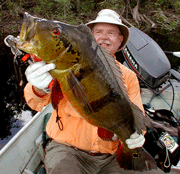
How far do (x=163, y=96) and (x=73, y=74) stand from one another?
123 inches

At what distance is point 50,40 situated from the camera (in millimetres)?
1390

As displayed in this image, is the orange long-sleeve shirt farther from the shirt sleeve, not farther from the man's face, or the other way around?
the man's face

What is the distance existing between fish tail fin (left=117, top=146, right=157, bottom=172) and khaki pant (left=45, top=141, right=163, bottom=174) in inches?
10.6

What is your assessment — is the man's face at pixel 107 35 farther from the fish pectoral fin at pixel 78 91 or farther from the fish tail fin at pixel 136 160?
the fish tail fin at pixel 136 160

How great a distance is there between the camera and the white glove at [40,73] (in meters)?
1.48

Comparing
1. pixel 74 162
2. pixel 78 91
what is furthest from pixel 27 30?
pixel 74 162

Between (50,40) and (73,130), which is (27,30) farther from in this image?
Result: (73,130)

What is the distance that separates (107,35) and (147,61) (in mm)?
1882

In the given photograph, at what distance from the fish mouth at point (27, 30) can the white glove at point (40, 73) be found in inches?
9.2

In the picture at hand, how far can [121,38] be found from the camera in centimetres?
266

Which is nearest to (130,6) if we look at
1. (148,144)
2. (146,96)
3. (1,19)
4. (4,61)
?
(1,19)

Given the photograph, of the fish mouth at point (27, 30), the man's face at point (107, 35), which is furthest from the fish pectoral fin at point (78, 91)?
the man's face at point (107, 35)

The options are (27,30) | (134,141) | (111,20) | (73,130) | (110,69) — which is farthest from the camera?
(111,20)

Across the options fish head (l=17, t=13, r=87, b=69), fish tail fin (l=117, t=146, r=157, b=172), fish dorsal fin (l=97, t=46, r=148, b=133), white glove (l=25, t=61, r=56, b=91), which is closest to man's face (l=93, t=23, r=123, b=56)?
fish dorsal fin (l=97, t=46, r=148, b=133)
